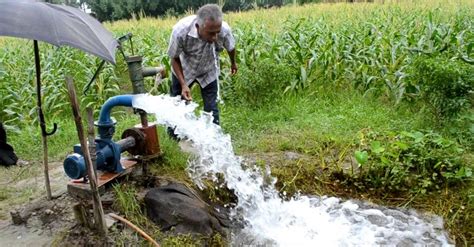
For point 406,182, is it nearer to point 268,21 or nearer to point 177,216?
point 177,216

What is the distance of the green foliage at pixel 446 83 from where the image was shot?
370cm

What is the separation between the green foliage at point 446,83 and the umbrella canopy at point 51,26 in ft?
8.85

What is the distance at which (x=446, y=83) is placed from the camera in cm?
376

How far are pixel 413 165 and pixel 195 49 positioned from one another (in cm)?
191

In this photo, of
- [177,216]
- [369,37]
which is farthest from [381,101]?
[177,216]

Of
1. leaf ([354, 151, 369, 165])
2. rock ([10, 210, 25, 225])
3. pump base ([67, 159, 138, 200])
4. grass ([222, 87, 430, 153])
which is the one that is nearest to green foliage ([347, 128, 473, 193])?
leaf ([354, 151, 369, 165])

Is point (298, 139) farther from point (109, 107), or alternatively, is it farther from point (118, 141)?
point (109, 107)

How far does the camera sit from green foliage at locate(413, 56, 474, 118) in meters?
3.70

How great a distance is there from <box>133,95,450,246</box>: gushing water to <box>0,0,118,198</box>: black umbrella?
2.34ft

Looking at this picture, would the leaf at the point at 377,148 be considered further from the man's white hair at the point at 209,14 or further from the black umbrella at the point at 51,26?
the black umbrella at the point at 51,26

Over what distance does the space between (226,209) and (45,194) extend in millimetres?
1316

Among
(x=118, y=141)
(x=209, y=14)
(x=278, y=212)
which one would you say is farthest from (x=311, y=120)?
(x=118, y=141)

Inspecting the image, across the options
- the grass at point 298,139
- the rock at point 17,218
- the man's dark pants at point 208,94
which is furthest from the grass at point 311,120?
Result: the rock at point 17,218

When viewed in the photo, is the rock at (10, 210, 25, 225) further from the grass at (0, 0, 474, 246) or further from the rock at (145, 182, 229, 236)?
the rock at (145, 182, 229, 236)
